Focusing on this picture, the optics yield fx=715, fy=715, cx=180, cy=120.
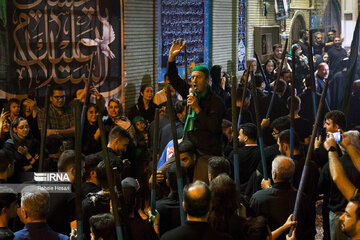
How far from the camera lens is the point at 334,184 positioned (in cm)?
659

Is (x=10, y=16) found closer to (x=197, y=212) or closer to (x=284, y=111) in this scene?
(x=284, y=111)

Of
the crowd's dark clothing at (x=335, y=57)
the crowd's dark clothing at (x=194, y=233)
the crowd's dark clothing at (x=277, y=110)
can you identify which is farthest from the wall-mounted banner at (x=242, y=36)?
the crowd's dark clothing at (x=194, y=233)

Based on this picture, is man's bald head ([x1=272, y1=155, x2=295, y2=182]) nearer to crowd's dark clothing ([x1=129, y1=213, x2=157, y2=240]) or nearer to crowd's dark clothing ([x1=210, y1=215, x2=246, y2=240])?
crowd's dark clothing ([x1=210, y1=215, x2=246, y2=240])

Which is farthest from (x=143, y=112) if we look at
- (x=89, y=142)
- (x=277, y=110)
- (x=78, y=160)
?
(x=78, y=160)

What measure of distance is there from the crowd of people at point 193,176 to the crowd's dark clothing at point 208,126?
0.01m

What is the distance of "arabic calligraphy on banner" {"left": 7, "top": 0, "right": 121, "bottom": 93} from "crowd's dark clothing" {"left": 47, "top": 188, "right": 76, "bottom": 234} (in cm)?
536

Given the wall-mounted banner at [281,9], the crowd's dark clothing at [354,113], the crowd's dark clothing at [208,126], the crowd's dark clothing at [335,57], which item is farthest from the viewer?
the wall-mounted banner at [281,9]

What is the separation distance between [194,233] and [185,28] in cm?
1063

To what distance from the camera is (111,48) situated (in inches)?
478

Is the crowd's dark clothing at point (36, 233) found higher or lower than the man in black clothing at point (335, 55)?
lower

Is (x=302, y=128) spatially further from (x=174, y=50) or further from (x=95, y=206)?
(x=95, y=206)

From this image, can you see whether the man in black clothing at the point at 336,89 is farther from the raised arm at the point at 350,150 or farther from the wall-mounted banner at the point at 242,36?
the raised arm at the point at 350,150

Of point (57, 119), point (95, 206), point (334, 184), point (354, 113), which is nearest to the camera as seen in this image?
point (95, 206)

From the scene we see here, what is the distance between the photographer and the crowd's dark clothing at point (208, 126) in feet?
23.9
